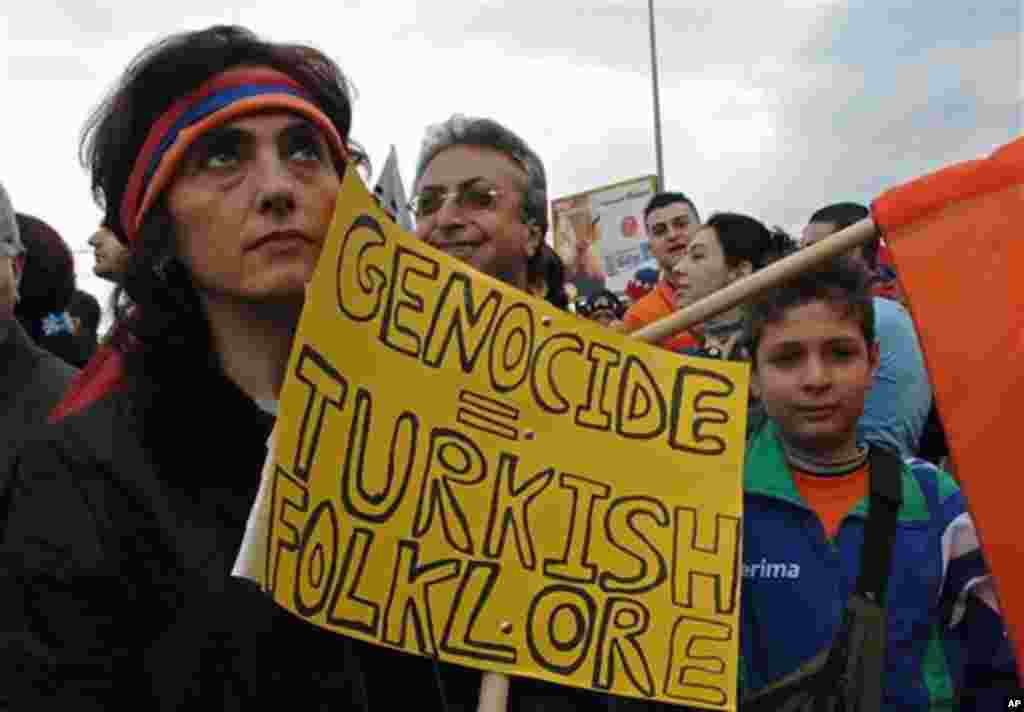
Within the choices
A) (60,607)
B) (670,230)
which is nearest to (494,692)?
(60,607)

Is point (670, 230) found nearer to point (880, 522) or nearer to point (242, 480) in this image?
point (880, 522)

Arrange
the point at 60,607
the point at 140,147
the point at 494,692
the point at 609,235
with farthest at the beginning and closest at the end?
the point at 609,235 → the point at 140,147 → the point at 494,692 → the point at 60,607

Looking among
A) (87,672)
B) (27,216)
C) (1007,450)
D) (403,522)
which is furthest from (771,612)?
(27,216)

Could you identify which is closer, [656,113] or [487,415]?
[487,415]

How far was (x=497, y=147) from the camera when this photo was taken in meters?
2.76

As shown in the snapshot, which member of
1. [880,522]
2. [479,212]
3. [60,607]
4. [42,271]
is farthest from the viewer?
[42,271]

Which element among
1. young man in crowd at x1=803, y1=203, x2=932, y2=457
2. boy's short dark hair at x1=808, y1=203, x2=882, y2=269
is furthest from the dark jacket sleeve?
boy's short dark hair at x1=808, y1=203, x2=882, y2=269

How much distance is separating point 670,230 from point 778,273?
4.24 metres

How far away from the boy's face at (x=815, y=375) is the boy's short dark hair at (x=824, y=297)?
1 centimetres

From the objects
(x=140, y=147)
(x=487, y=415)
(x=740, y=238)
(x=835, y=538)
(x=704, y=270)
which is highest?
(x=740, y=238)

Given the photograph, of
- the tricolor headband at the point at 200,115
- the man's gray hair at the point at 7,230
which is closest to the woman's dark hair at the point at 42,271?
the man's gray hair at the point at 7,230

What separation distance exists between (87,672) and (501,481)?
49 cm

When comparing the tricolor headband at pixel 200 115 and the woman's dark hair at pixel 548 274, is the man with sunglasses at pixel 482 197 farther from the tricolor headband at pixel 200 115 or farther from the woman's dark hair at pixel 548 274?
the tricolor headband at pixel 200 115

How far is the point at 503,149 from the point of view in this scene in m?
2.77
